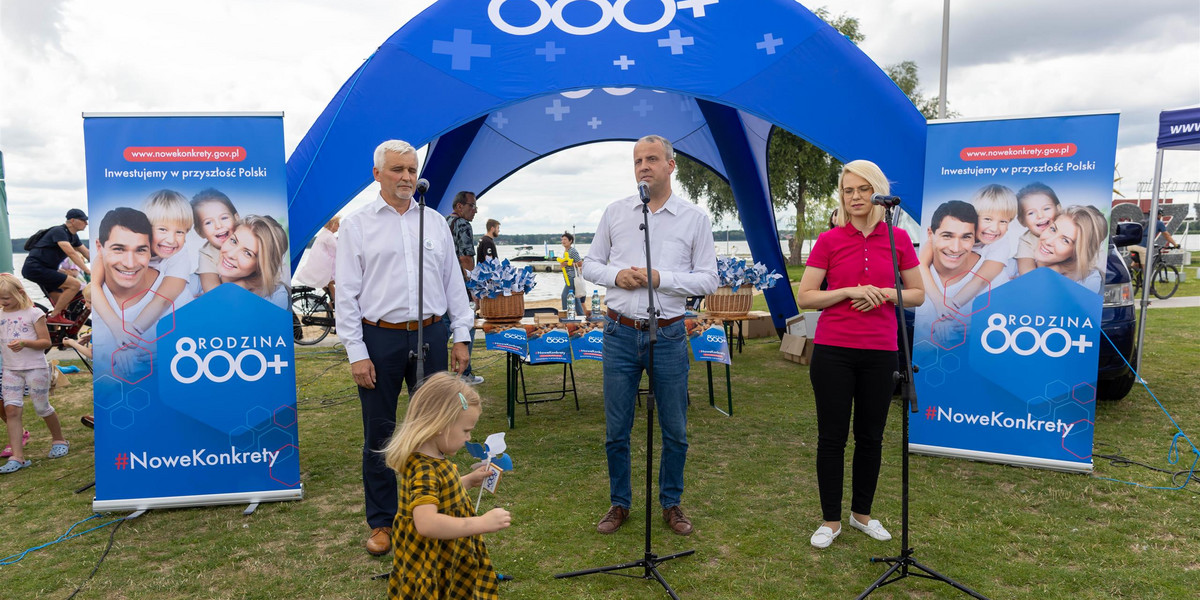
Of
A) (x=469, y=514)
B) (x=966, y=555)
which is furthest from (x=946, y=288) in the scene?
(x=469, y=514)

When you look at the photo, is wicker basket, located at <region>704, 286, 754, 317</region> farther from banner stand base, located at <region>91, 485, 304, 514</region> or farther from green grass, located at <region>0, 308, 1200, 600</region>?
banner stand base, located at <region>91, 485, 304, 514</region>

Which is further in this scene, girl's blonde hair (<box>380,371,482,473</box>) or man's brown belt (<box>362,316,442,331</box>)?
man's brown belt (<box>362,316,442,331</box>)

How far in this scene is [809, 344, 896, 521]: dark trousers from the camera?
9.52 feet

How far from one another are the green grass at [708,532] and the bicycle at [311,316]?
15.1 feet

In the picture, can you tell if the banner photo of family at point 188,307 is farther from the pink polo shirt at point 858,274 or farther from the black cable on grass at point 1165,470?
the black cable on grass at point 1165,470

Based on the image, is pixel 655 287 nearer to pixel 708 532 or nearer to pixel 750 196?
pixel 708 532

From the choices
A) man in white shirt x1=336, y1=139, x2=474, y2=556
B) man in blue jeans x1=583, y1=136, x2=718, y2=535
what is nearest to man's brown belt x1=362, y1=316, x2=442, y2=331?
man in white shirt x1=336, y1=139, x2=474, y2=556

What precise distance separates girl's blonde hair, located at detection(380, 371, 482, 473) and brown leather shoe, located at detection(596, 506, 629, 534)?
59.3 inches

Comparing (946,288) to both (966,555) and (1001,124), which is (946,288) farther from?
(966,555)

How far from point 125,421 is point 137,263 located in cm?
80

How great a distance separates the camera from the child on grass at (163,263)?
3.54m

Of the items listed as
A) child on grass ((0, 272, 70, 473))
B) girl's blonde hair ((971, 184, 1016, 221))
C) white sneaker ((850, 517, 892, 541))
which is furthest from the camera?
child on grass ((0, 272, 70, 473))

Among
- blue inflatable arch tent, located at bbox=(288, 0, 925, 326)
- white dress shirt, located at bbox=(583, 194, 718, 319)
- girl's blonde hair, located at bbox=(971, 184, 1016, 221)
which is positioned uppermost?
blue inflatable arch tent, located at bbox=(288, 0, 925, 326)

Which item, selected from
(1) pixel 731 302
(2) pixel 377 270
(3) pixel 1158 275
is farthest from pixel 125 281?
(3) pixel 1158 275
